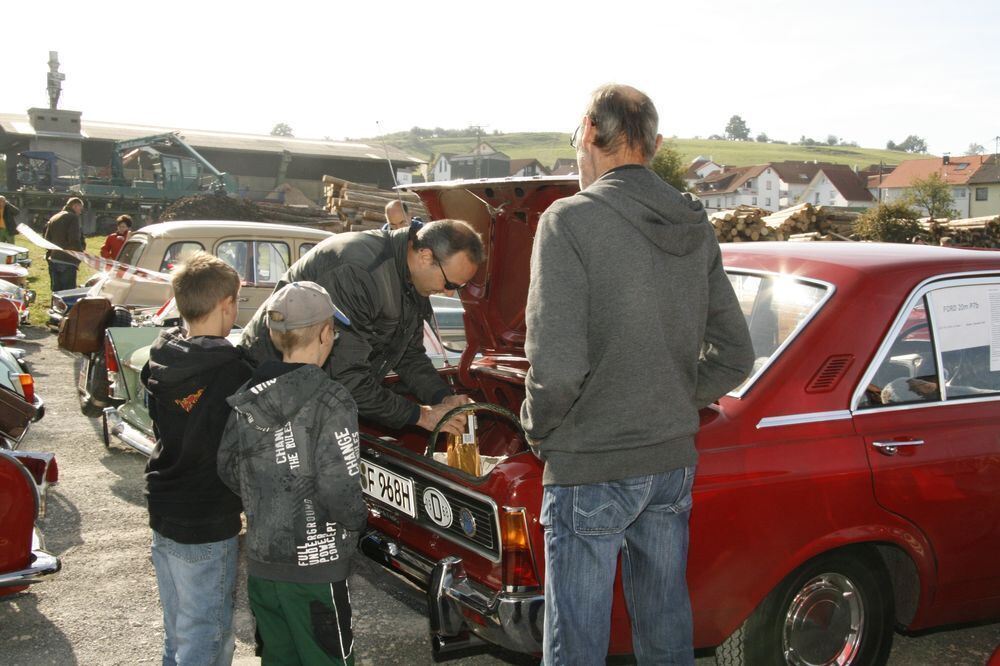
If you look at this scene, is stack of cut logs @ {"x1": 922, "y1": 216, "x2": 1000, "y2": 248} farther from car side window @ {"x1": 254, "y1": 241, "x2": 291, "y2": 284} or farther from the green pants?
the green pants

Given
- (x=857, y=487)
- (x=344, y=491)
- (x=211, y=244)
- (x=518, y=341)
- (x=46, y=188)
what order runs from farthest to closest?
1. (x=46, y=188)
2. (x=211, y=244)
3. (x=518, y=341)
4. (x=857, y=487)
5. (x=344, y=491)

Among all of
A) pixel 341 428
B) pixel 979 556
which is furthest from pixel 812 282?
pixel 341 428

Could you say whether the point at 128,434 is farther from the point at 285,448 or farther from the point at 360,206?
the point at 360,206

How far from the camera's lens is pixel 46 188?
36562 mm

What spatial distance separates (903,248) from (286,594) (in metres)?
2.82

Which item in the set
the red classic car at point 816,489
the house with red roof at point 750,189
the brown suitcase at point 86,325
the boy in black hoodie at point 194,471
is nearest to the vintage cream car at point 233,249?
the brown suitcase at point 86,325

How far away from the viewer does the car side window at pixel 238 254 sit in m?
9.96

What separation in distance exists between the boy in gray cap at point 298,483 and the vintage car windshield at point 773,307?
4.69ft

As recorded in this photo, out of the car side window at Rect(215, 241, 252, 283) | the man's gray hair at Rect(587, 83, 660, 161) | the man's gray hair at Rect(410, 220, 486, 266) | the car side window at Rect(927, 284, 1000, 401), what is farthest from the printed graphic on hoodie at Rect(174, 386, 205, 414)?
the car side window at Rect(215, 241, 252, 283)

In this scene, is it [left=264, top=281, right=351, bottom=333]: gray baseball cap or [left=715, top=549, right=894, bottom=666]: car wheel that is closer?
[left=264, top=281, right=351, bottom=333]: gray baseball cap

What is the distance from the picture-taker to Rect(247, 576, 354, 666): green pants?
107 inches

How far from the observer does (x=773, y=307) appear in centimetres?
353

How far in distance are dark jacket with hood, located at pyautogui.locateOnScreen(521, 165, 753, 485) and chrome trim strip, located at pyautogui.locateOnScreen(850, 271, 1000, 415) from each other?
1109mm

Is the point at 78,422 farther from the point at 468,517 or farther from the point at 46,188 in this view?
the point at 46,188
